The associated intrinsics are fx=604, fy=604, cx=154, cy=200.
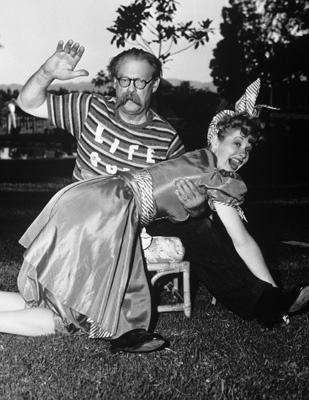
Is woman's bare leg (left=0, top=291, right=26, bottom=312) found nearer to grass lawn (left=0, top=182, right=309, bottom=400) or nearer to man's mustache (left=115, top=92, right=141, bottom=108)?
grass lawn (left=0, top=182, right=309, bottom=400)

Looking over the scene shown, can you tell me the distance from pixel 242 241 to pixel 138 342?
2.89 ft

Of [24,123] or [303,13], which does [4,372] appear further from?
[24,123]

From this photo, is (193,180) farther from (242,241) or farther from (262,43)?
(262,43)

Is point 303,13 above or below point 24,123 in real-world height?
above

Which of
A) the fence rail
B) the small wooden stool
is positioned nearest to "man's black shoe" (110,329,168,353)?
the small wooden stool

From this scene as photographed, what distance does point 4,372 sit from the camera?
3.10 meters

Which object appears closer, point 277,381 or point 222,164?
point 277,381

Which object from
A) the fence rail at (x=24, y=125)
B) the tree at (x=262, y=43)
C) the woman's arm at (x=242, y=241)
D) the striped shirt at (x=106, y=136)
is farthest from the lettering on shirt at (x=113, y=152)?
the fence rail at (x=24, y=125)

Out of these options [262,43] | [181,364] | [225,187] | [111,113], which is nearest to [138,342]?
[181,364]

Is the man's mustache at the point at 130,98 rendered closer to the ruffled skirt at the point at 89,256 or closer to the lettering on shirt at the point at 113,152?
the lettering on shirt at the point at 113,152

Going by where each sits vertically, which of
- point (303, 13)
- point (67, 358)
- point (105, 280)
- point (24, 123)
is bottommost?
point (24, 123)

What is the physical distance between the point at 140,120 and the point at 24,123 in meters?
45.1

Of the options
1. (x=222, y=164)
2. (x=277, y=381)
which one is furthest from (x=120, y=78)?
(x=277, y=381)

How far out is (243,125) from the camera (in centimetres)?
360
